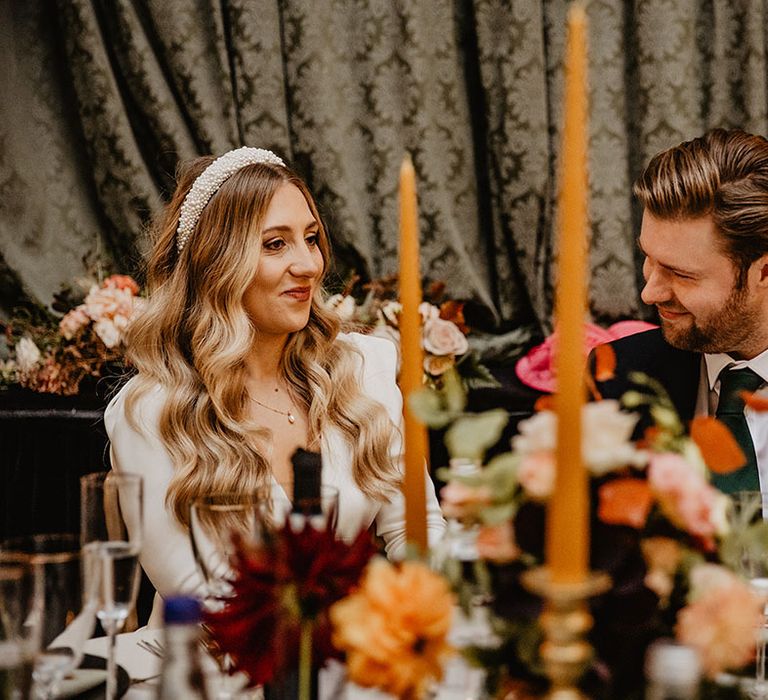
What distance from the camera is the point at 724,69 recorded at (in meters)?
3.41

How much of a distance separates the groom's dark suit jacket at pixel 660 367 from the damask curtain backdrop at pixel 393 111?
1.19 meters

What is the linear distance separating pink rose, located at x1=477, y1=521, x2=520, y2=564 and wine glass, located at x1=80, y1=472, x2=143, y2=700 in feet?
1.39

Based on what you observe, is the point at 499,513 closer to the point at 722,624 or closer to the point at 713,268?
the point at 722,624

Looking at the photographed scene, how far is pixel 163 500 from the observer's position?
1.93 m

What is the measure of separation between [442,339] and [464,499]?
85.8 inches

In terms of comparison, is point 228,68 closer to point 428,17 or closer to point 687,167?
point 428,17

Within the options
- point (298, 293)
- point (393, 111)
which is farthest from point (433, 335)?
point (393, 111)

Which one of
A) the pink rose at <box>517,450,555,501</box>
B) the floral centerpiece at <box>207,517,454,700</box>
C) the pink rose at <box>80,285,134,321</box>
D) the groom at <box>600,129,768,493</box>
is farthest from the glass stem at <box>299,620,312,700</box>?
the pink rose at <box>80,285,134,321</box>

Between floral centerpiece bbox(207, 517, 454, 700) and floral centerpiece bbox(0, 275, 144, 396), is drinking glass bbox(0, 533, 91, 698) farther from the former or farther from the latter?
floral centerpiece bbox(0, 275, 144, 396)

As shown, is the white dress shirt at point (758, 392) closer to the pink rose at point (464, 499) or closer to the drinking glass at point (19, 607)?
the pink rose at point (464, 499)

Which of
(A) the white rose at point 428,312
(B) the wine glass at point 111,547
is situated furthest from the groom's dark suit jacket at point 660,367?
(B) the wine glass at point 111,547

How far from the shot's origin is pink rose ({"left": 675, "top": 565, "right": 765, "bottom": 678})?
0.71 m

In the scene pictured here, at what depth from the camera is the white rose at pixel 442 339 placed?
294cm

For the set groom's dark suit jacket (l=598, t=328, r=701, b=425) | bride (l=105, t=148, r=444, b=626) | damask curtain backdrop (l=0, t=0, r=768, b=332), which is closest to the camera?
bride (l=105, t=148, r=444, b=626)
